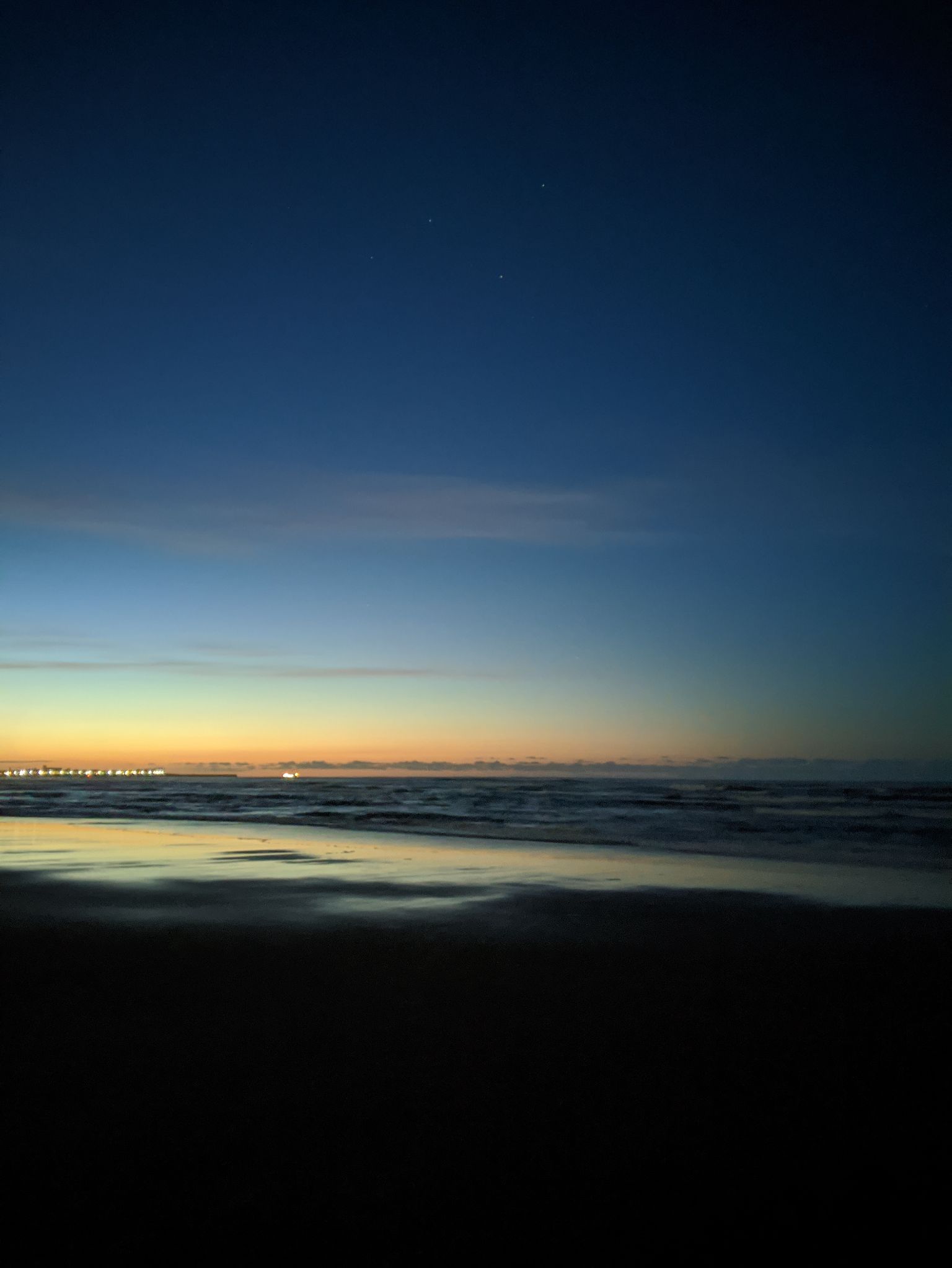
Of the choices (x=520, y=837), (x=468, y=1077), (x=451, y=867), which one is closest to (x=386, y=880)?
(x=451, y=867)

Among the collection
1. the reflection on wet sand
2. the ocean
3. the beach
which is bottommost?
the ocean

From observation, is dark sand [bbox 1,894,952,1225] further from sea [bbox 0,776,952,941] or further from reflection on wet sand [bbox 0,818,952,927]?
reflection on wet sand [bbox 0,818,952,927]

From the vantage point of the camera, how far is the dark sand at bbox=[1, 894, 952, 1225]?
130 inches

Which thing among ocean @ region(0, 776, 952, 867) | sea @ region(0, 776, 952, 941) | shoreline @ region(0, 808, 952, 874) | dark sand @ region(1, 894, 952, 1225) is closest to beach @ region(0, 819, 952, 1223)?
dark sand @ region(1, 894, 952, 1225)

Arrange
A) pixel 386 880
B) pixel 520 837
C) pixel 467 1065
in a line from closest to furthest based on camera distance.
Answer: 1. pixel 467 1065
2. pixel 386 880
3. pixel 520 837

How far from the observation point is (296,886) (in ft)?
36.7

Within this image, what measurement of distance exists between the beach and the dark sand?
2 centimetres

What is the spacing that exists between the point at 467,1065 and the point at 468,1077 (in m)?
0.17

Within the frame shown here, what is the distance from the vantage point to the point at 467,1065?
447cm

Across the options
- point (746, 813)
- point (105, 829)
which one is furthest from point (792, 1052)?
point (746, 813)

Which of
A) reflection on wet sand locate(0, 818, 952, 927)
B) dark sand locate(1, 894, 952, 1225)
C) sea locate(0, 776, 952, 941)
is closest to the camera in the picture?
dark sand locate(1, 894, 952, 1225)

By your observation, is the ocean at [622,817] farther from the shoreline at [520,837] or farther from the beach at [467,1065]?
the beach at [467,1065]

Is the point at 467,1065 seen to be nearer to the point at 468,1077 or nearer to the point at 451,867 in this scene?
the point at 468,1077

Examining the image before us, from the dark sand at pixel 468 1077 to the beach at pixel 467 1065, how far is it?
16mm
